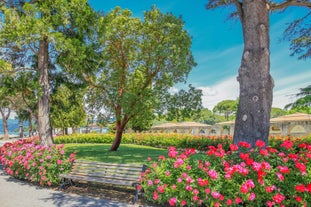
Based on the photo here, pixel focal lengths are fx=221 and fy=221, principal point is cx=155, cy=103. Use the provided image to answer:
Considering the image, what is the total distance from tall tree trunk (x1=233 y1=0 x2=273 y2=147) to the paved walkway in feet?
11.5

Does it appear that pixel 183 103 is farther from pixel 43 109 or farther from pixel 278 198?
pixel 278 198

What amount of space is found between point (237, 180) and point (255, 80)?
107 inches

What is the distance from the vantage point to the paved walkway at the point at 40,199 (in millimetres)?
4812

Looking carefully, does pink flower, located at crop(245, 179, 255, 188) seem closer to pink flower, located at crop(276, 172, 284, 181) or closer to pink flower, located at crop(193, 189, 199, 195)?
pink flower, located at crop(276, 172, 284, 181)

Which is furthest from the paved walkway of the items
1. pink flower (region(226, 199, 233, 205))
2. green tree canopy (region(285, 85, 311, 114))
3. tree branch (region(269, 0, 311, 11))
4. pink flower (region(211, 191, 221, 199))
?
green tree canopy (region(285, 85, 311, 114))

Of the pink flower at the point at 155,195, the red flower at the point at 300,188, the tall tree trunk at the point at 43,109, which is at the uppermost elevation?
the tall tree trunk at the point at 43,109

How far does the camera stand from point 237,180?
411 cm

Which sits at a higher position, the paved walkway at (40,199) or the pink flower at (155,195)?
the pink flower at (155,195)

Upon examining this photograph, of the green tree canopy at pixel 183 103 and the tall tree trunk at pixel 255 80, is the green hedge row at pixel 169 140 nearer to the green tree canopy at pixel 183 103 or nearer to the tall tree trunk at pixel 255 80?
the green tree canopy at pixel 183 103

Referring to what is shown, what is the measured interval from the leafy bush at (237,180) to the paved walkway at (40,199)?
118 centimetres

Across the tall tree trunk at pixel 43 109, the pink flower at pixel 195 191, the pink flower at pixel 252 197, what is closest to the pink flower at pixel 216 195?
the pink flower at pixel 195 191

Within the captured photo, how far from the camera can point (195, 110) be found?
12.4m

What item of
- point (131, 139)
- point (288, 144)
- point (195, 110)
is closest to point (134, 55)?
point (195, 110)

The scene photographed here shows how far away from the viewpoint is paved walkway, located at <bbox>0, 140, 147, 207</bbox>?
481cm
